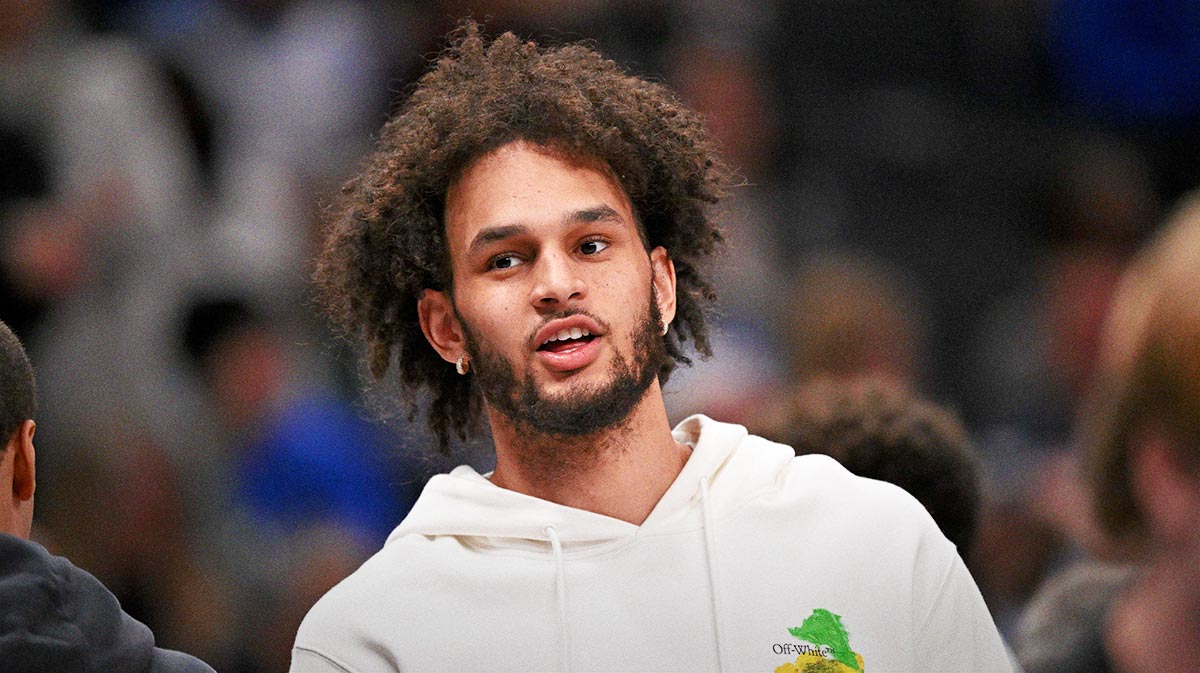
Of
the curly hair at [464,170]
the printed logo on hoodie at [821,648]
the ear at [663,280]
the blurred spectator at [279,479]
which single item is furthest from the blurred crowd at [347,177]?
the printed logo on hoodie at [821,648]

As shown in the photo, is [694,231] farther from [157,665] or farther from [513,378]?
[157,665]

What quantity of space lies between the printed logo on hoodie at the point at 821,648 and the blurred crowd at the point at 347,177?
1.90m

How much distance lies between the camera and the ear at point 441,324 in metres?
3.45

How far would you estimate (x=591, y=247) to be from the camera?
130 inches

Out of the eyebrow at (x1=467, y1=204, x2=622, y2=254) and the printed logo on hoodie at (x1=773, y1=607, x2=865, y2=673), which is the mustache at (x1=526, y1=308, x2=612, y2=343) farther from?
the printed logo on hoodie at (x1=773, y1=607, x2=865, y2=673)

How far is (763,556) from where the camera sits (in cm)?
323

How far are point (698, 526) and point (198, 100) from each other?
3258 mm

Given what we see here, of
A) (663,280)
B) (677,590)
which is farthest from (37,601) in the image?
(663,280)

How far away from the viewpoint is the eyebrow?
3260 mm

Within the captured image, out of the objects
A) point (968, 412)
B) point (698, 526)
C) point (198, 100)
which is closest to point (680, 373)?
point (698, 526)

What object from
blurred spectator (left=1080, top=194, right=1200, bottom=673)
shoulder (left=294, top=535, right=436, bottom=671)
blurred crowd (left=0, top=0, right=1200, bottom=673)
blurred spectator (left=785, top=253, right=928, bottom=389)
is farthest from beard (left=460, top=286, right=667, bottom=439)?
blurred spectator (left=785, top=253, right=928, bottom=389)

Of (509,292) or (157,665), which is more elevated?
(509,292)

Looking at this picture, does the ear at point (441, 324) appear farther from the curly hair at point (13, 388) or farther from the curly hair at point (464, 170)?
the curly hair at point (13, 388)

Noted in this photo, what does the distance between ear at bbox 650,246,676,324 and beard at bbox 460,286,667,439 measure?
0.32ft
